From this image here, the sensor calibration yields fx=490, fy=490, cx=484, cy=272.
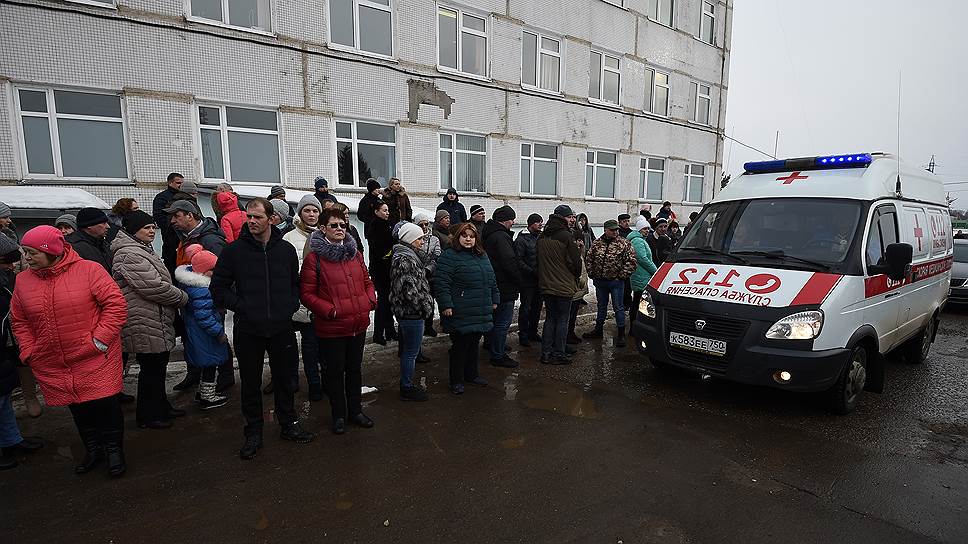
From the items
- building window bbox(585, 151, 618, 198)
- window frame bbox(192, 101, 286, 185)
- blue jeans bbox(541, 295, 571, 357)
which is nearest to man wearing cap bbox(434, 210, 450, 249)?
blue jeans bbox(541, 295, 571, 357)

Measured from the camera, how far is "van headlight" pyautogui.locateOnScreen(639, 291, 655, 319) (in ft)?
16.9

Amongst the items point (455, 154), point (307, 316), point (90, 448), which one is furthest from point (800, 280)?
point (455, 154)

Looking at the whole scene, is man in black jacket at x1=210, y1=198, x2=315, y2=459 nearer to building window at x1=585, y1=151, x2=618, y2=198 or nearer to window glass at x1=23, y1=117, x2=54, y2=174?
window glass at x1=23, y1=117, x2=54, y2=174

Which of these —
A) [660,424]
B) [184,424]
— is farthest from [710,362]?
[184,424]

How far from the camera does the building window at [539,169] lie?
46.1 feet

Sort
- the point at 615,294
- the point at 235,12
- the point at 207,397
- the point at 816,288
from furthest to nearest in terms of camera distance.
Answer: the point at 235,12
the point at 615,294
the point at 207,397
the point at 816,288

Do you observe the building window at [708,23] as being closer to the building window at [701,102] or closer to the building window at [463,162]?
the building window at [701,102]

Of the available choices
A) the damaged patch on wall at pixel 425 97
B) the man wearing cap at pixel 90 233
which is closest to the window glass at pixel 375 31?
the damaged patch on wall at pixel 425 97

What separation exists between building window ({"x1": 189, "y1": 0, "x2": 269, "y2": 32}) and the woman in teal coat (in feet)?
25.1

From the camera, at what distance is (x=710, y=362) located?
180 inches

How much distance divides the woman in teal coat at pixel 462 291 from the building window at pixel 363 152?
6836 millimetres

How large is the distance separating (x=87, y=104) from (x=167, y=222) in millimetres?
3882

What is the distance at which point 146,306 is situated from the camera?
13.1 feet

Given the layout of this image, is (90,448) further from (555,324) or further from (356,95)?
(356,95)
